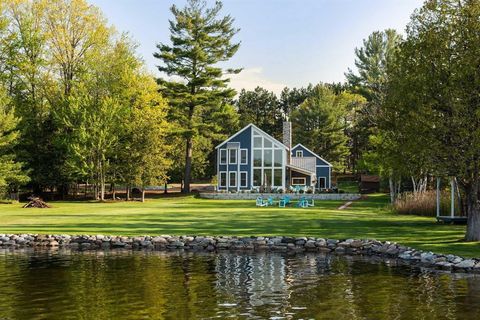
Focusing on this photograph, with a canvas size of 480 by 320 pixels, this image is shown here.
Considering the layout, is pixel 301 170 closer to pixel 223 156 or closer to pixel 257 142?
pixel 257 142

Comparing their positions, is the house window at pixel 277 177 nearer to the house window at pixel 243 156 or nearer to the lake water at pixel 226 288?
the house window at pixel 243 156

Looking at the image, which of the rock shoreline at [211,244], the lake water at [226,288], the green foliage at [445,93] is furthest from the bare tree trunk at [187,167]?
the lake water at [226,288]

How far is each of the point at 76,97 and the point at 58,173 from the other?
715cm

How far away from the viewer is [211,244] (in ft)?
54.2

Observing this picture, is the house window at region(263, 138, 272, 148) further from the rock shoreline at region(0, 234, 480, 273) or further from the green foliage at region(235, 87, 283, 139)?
the green foliage at region(235, 87, 283, 139)

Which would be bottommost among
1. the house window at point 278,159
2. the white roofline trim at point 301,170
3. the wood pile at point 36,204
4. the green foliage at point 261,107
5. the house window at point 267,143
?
the wood pile at point 36,204

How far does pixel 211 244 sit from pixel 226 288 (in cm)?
553

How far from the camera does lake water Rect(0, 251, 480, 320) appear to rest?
29.9 ft

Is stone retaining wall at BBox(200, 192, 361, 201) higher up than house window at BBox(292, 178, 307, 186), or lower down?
lower down

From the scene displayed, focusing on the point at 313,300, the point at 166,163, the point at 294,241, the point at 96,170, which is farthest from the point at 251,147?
the point at 313,300

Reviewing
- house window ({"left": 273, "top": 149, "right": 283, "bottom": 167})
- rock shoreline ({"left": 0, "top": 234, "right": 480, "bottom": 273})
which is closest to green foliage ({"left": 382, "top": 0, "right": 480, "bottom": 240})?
rock shoreline ({"left": 0, "top": 234, "right": 480, "bottom": 273})

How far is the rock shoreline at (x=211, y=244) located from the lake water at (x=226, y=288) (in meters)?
0.94

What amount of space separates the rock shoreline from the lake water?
938mm

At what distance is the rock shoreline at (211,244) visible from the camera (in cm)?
1579
